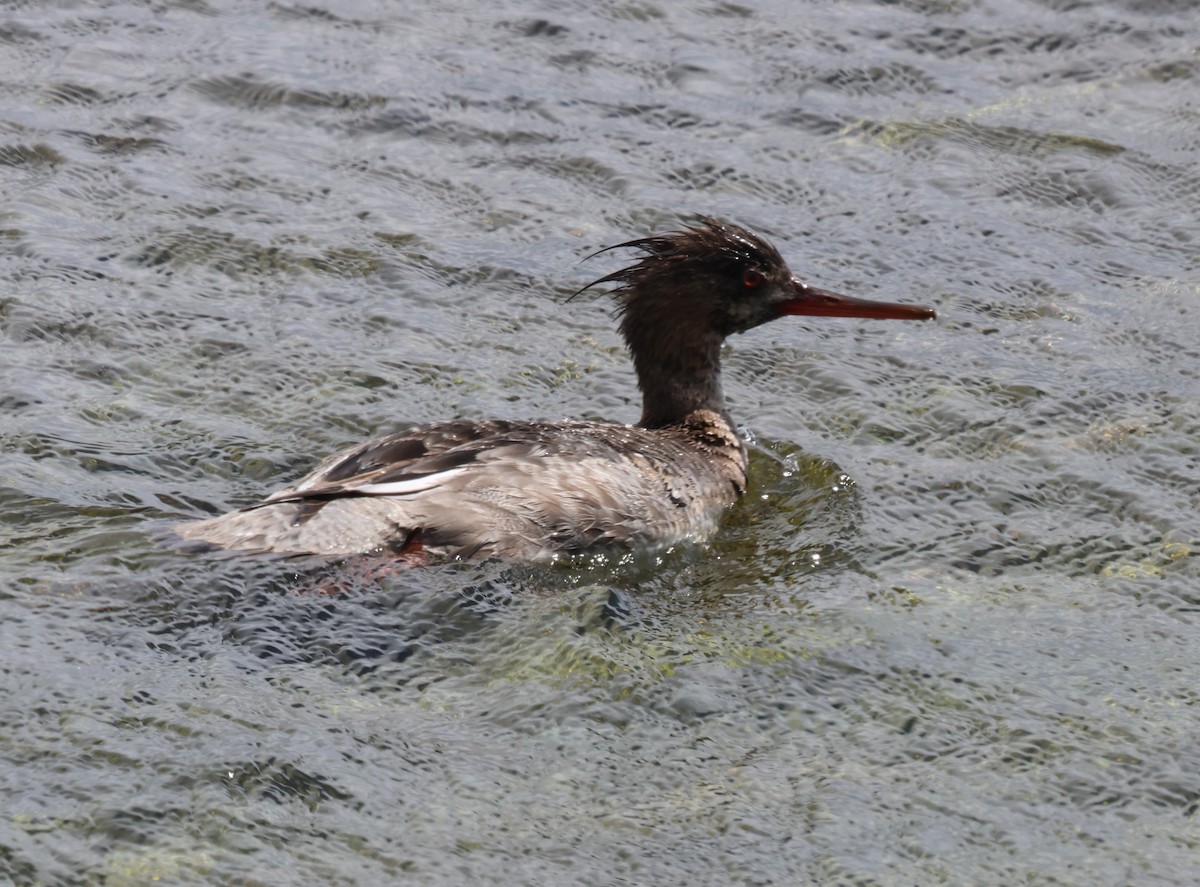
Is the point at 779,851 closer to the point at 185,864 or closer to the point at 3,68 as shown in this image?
the point at 185,864

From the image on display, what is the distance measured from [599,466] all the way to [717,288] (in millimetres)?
1234

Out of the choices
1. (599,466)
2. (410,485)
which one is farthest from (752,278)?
(410,485)

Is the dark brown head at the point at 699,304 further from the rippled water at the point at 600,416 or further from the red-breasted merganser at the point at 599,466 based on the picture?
the rippled water at the point at 600,416

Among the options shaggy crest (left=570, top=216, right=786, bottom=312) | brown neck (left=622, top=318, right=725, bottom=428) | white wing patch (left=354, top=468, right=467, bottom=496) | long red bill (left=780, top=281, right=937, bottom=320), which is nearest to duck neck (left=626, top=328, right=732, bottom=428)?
brown neck (left=622, top=318, right=725, bottom=428)

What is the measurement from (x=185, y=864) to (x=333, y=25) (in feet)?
26.0

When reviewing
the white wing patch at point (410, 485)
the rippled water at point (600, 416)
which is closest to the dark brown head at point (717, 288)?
the rippled water at point (600, 416)

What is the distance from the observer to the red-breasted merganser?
22.3 feet

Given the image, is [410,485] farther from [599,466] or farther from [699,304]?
[699,304]

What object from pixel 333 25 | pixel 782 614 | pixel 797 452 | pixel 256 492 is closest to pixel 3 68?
pixel 333 25

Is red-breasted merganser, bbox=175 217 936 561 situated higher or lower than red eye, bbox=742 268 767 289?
lower

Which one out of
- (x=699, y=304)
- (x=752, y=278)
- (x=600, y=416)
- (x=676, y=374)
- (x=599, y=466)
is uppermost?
(x=752, y=278)

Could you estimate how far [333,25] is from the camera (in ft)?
38.9

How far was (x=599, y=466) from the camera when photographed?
7312 mm

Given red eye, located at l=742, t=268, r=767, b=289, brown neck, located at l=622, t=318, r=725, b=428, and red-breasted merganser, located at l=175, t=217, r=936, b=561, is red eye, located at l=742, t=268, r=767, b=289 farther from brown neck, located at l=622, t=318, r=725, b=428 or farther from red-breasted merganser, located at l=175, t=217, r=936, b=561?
brown neck, located at l=622, t=318, r=725, b=428
